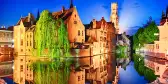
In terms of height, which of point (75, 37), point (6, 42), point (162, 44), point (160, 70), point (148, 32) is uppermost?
point (148, 32)

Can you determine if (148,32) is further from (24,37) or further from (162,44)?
(24,37)

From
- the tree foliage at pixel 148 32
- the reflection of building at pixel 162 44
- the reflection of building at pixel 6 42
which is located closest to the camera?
the reflection of building at pixel 162 44

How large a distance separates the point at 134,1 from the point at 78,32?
5.04 m

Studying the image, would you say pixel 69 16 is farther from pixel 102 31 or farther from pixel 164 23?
pixel 164 23

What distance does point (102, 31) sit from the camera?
77.5 feet

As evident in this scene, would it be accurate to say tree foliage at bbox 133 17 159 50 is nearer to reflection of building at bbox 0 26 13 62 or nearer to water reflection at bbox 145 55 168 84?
water reflection at bbox 145 55 168 84

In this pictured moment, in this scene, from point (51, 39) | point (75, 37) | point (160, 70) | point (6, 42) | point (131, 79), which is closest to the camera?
point (131, 79)

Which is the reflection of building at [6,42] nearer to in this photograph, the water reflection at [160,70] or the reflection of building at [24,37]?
the reflection of building at [24,37]

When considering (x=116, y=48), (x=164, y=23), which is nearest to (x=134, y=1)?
(x=164, y=23)

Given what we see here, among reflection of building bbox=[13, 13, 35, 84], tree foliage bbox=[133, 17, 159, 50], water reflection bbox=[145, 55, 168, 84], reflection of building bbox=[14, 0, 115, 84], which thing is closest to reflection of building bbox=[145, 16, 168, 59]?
reflection of building bbox=[14, 0, 115, 84]

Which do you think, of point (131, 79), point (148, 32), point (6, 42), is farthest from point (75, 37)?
point (131, 79)

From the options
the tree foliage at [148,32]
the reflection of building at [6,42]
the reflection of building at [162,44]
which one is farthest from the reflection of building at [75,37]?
the tree foliage at [148,32]

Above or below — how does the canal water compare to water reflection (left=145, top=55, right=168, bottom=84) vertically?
below

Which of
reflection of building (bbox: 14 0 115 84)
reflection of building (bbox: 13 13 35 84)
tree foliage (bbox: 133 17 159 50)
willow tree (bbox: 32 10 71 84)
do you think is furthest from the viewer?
tree foliage (bbox: 133 17 159 50)
